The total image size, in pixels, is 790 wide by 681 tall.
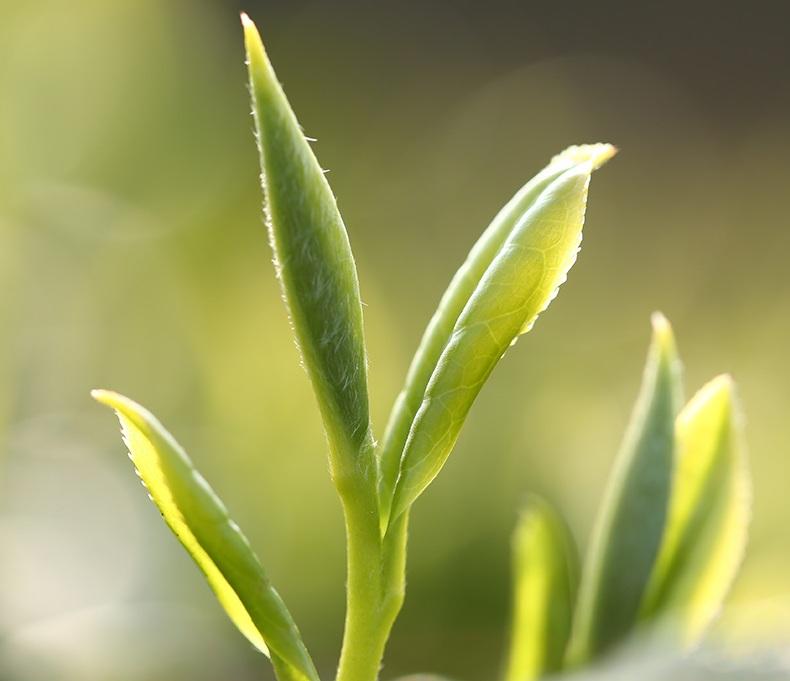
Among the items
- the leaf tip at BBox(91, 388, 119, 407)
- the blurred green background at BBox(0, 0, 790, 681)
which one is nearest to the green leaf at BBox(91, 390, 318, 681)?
the leaf tip at BBox(91, 388, 119, 407)

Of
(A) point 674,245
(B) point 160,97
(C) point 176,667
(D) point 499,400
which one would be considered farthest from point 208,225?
(A) point 674,245

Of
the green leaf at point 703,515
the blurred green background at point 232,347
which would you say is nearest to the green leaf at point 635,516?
the green leaf at point 703,515

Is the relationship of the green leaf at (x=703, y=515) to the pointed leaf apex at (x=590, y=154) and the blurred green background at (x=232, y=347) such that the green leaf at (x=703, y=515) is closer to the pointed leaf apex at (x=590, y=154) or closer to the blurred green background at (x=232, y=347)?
the pointed leaf apex at (x=590, y=154)

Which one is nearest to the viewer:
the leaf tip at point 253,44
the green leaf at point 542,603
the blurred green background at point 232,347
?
the leaf tip at point 253,44

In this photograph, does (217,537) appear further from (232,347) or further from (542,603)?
(232,347)

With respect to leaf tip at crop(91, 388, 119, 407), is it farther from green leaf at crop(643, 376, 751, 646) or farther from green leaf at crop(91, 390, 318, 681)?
green leaf at crop(643, 376, 751, 646)

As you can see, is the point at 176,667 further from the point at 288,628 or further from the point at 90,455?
the point at 288,628
